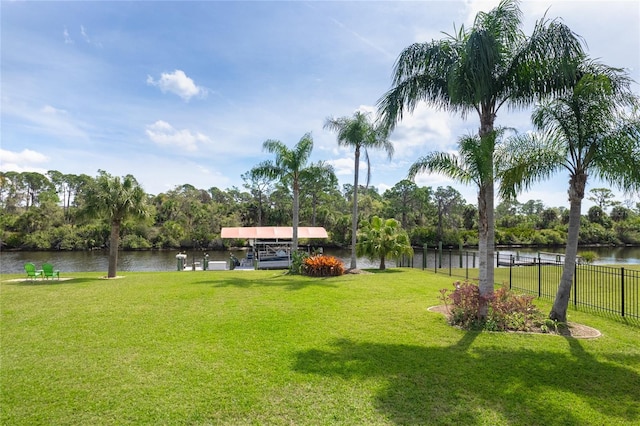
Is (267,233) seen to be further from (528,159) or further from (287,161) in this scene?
(528,159)

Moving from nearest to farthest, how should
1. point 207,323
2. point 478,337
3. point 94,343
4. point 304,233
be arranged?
1. point 94,343
2. point 478,337
3. point 207,323
4. point 304,233

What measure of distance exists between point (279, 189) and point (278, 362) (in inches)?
2031

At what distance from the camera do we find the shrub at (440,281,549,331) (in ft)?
23.3

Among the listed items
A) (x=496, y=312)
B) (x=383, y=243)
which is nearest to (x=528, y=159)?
(x=496, y=312)

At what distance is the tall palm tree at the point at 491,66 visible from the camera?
24.0 ft

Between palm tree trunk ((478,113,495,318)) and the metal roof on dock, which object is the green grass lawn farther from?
the metal roof on dock

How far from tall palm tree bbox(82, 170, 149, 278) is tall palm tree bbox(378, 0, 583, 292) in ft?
41.3

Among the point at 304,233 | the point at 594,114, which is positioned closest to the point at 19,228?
the point at 304,233

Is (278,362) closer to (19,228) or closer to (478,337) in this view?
(478,337)

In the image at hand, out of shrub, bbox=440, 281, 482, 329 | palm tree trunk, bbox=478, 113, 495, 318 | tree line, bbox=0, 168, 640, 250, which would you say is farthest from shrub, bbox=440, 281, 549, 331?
tree line, bbox=0, 168, 640, 250

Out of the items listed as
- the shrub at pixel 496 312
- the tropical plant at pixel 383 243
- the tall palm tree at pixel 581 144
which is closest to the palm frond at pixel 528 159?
the tall palm tree at pixel 581 144

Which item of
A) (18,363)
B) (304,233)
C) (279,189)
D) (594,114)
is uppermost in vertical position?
(279,189)

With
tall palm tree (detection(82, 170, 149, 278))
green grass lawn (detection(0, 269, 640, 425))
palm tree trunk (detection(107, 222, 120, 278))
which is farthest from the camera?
A: palm tree trunk (detection(107, 222, 120, 278))

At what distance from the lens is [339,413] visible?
3818 mm
